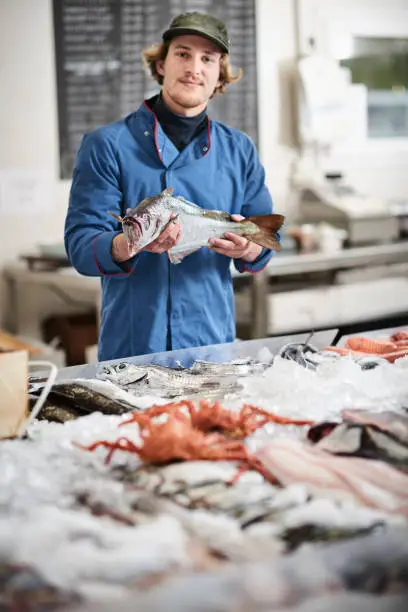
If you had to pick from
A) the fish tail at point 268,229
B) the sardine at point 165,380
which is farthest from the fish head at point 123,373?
the fish tail at point 268,229

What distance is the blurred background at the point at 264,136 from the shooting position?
459cm

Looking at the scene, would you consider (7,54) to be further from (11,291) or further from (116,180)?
(116,180)

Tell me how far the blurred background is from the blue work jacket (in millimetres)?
1542

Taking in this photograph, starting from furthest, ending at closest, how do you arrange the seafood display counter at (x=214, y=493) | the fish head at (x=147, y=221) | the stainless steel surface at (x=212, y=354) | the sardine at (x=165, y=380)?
the fish head at (x=147, y=221) → the stainless steel surface at (x=212, y=354) → the sardine at (x=165, y=380) → the seafood display counter at (x=214, y=493)

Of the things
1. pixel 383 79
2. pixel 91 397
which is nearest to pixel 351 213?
pixel 383 79

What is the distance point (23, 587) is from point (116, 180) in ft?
5.76

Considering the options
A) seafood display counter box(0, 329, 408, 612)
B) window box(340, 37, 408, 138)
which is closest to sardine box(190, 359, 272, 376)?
seafood display counter box(0, 329, 408, 612)

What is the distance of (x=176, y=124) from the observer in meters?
2.61

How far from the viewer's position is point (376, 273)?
518 cm

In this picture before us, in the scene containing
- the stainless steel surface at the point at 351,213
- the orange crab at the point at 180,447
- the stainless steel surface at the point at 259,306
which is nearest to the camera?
the orange crab at the point at 180,447

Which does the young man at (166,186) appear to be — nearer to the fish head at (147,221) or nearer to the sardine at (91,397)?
the fish head at (147,221)

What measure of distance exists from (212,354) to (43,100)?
3067mm

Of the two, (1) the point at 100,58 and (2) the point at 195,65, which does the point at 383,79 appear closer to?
(1) the point at 100,58

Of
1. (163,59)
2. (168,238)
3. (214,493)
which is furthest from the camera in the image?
(163,59)
